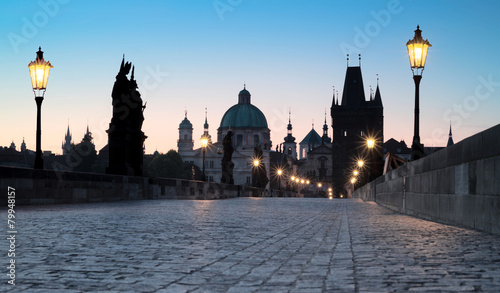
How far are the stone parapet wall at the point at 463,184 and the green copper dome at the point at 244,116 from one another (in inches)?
6694

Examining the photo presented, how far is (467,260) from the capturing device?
18.3 feet

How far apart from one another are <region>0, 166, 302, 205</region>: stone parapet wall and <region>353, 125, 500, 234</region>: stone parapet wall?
8926 mm

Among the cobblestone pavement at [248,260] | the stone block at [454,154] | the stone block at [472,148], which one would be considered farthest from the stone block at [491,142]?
the stone block at [454,154]

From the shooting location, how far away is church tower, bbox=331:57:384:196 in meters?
142

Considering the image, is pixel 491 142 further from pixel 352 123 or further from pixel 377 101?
pixel 377 101

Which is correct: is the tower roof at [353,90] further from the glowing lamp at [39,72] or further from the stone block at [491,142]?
the stone block at [491,142]

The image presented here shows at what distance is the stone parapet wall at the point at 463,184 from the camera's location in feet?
25.8

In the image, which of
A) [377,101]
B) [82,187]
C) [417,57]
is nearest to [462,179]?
[417,57]

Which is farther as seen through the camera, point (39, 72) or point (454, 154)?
point (39, 72)

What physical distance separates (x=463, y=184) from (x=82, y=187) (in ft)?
39.3

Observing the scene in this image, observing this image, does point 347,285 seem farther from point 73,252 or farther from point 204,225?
point 204,225

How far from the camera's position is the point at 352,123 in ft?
471

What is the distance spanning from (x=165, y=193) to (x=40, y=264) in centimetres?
2110

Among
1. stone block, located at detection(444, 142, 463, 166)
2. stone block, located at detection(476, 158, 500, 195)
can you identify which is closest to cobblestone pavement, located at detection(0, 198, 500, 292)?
stone block, located at detection(476, 158, 500, 195)
